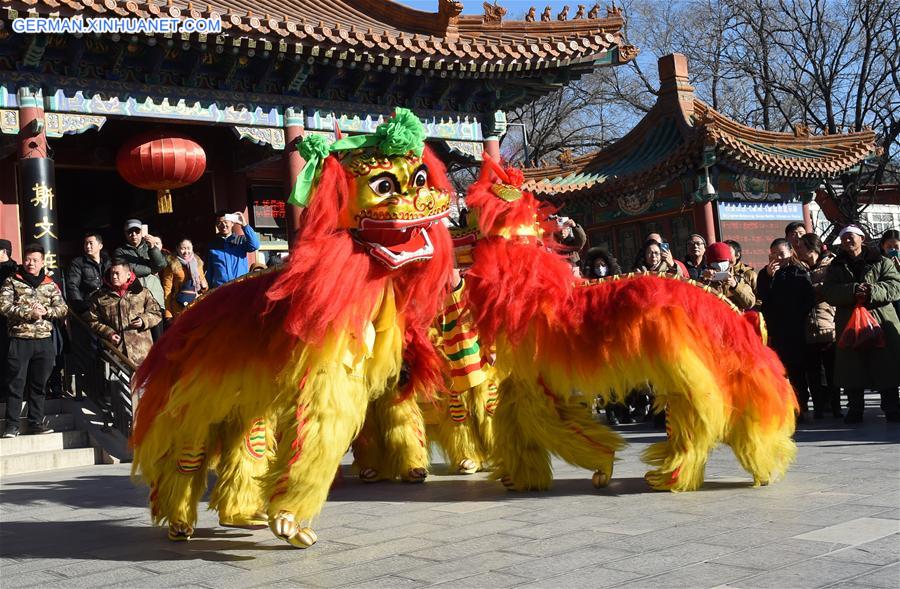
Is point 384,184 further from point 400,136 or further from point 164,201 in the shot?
point 164,201

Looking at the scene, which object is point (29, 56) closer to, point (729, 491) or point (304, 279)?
point (304, 279)

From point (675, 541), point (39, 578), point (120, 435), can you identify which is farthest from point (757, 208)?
point (39, 578)

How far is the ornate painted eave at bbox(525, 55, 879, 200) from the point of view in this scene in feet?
49.9

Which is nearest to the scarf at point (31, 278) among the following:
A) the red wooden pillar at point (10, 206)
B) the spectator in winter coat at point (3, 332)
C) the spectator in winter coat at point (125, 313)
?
the spectator in winter coat at point (3, 332)

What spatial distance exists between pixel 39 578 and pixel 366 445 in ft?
8.47

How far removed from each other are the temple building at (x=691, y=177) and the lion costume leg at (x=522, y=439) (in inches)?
410

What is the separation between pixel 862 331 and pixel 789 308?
783mm

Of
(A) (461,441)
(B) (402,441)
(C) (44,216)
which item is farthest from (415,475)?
(C) (44,216)

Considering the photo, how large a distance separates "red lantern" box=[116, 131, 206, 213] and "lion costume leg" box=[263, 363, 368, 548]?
21.7 feet

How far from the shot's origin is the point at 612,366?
502 cm

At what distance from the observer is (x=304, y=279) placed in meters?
4.01

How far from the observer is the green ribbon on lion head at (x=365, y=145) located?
425 centimetres

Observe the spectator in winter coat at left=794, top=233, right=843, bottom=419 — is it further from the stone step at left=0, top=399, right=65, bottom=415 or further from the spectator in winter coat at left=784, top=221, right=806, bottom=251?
the stone step at left=0, top=399, right=65, bottom=415

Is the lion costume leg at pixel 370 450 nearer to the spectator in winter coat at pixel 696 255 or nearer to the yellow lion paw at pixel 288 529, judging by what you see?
the yellow lion paw at pixel 288 529
